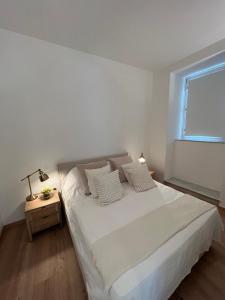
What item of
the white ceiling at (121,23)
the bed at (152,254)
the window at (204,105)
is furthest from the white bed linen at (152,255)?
the white ceiling at (121,23)

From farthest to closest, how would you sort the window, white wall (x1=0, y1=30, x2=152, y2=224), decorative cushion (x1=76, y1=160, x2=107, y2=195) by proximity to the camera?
the window
decorative cushion (x1=76, y1=160, x2=107, y2=195)
white wall (x1=0, y1=30, x2=152, y2=224)

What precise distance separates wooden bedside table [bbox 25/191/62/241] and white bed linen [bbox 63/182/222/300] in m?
0.22

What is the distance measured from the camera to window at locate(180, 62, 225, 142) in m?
2.40

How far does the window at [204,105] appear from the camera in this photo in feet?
7.88

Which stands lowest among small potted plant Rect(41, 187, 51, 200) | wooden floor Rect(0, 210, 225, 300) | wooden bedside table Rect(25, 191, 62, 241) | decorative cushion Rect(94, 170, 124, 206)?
wooden floor Rect(0, 210, 225, 300)

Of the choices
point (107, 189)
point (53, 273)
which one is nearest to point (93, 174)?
point (107, 189)

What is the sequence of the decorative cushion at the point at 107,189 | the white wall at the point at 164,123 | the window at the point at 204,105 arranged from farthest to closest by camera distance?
the white wall at the point at 164,123 → the window at the point at 204,105 → the decorative cushion at the point at 107,189

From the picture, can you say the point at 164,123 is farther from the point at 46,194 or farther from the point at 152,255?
the point at 46,194

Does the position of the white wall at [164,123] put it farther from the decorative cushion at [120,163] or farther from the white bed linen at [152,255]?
the white bed linen at [152,255]

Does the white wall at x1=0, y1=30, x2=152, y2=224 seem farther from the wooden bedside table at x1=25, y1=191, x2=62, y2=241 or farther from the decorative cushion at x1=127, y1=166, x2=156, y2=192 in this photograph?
the decorative cushion at x1=127, y1=166, x2=156, y2=192

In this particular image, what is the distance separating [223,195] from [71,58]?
10.9 feet

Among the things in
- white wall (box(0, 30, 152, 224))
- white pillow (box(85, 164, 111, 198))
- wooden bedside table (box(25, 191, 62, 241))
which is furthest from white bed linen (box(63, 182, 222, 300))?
white wall (box(0, 30, 152, 224))

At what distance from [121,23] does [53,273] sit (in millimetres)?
2842

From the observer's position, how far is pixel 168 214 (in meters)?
1.41
